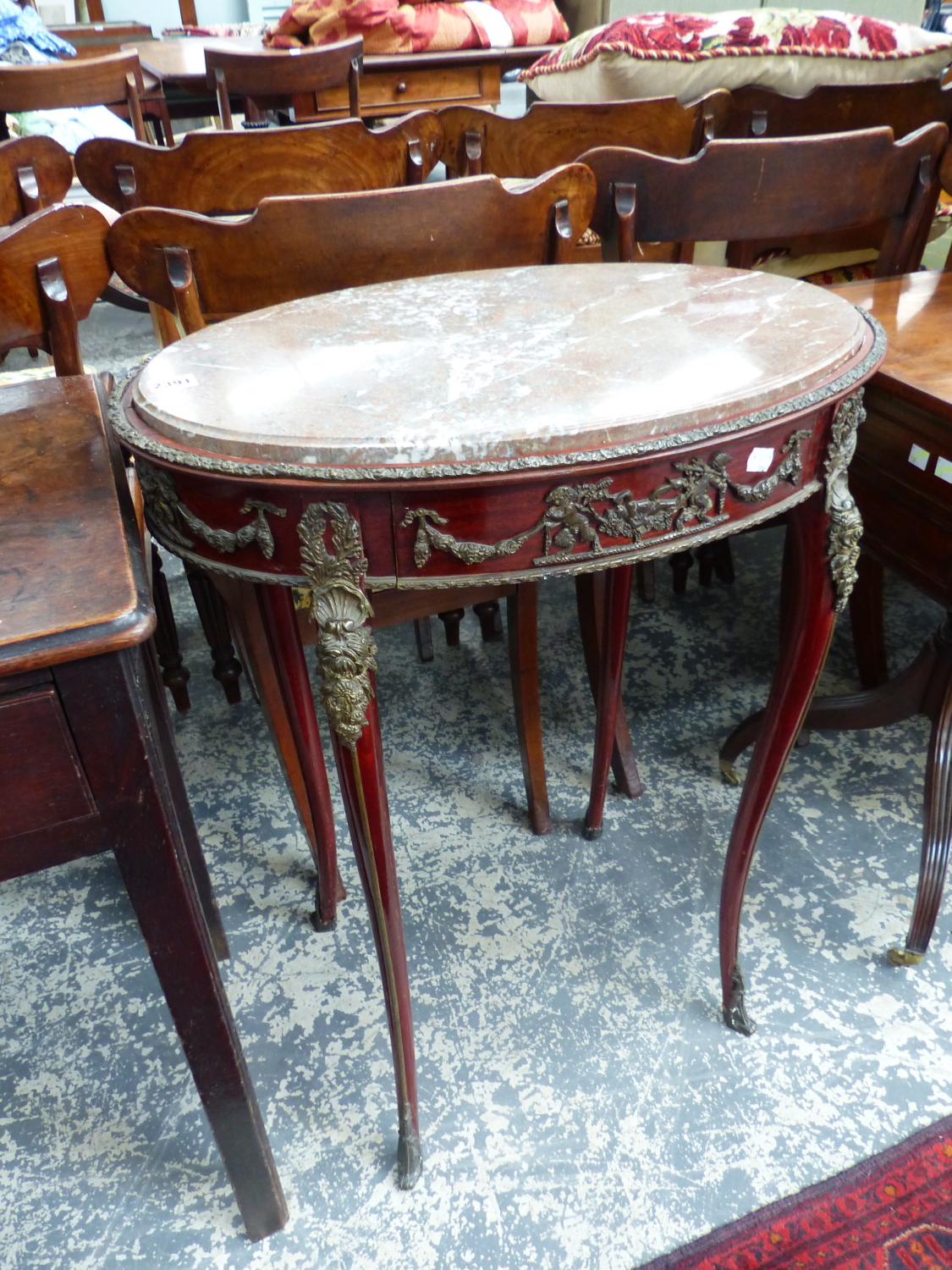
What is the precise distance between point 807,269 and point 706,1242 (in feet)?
5.86

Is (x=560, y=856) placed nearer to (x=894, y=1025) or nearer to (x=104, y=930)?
(x=894, y=1025)

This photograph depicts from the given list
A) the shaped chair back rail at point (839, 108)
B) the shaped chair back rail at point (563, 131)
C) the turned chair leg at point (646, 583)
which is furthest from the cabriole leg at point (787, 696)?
the shaped chair back rail at point (839, 108)

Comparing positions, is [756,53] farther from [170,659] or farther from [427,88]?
[427,88]

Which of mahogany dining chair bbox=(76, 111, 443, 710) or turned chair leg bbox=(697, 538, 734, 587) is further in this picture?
turned chair leg bbox=(697, 538, 734, 587)

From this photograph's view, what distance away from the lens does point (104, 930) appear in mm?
1251

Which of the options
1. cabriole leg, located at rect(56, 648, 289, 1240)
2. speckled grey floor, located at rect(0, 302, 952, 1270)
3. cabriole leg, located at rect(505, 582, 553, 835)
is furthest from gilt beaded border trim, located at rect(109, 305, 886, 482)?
A: speckled grey floor, located at rect(0, 302, 952, 1270)

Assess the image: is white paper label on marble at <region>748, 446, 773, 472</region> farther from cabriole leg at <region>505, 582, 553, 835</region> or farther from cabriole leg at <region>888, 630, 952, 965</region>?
cabriole leg at <region>888, 630, 952, 965</region>

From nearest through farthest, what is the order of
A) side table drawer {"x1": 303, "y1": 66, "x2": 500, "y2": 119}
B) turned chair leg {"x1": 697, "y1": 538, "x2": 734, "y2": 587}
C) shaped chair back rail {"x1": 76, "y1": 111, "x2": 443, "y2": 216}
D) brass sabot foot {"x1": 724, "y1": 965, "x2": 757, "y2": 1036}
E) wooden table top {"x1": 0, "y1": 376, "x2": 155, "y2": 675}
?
wooden table top {"x1": 0, "y1": 376, "x2": 155, "y2": 675} → brass sabot foot {"x1": 724, "y1": 965, "x2": 757, "y2": 1036} → shaped chair back rail {"x1": 76, "y1": 111, "x2": 443, "y2": 216} → turned chair leg {"x1": 697, "y1": 538, "x2": 734, "y2": 587} → side table drawer {"x1": 303, "y1": 66, "x2": 500, "y2": 119}

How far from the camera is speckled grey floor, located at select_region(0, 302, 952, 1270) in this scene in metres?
0.92

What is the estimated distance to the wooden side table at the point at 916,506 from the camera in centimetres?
100

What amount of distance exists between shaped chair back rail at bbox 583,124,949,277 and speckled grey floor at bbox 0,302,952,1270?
2.73ft

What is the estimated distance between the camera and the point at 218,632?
1.61 metres

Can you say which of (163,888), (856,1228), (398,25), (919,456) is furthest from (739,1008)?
(398,25)

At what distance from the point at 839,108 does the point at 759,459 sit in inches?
63.8
